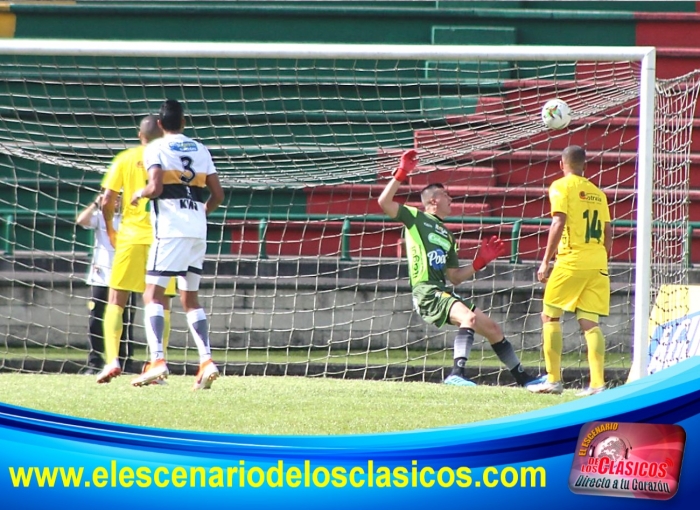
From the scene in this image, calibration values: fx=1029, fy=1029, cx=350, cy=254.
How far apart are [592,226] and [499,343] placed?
1016 mm

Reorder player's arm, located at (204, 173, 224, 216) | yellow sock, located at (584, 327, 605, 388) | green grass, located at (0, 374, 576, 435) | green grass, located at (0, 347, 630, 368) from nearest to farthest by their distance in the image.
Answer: green grass, located at (0, 374, 576, 435), player's arm, located at (204, 173, 224, 216), yellow sock, located at (584, 327, 605, 388), green grass, located at (0, 347, 630, 368)

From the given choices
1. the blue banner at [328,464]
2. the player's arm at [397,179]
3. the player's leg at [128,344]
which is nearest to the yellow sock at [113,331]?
the player's leg at [128,344]

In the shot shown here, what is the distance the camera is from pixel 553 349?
6770mm

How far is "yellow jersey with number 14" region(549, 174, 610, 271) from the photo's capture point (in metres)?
6.77

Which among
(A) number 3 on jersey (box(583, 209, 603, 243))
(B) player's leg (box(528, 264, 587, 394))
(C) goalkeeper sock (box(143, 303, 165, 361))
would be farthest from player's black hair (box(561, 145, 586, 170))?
(C) goalkeeper sock (box(143, 303, 165, 361))

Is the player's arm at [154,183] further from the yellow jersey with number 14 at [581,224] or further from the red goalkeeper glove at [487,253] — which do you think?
the yellow jersey with number 14 at [581,224]

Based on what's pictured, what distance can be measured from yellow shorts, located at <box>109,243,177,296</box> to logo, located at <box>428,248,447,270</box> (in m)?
1.79

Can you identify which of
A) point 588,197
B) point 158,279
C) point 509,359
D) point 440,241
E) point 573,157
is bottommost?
point 509,359

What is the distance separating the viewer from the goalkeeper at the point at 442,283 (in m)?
7.04

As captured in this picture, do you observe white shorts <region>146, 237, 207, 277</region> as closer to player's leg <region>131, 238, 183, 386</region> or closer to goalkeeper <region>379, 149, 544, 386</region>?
player's leg <region>131, 238, 183, 386</region>

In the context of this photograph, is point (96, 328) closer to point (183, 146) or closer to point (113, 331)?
point (113, 331)

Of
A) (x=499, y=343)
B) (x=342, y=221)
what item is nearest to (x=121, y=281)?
(x=499, y=343)

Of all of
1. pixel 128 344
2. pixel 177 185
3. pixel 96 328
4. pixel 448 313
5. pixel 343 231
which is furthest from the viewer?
pixel 343 231

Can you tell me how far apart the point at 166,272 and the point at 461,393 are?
6.43 ft
